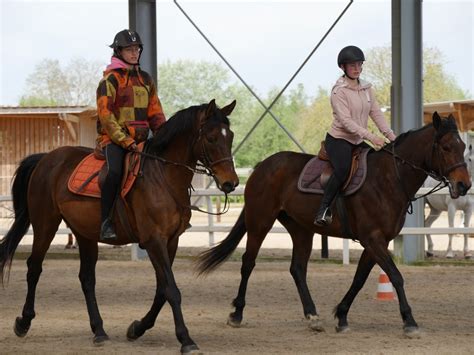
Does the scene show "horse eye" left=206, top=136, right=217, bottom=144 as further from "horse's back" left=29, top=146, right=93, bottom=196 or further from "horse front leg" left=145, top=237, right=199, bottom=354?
"horse's back" left=29, top=146, right=93, bottom=196

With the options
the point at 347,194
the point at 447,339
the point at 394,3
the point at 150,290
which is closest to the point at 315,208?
the point at 347,194

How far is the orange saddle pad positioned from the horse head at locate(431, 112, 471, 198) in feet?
8.84

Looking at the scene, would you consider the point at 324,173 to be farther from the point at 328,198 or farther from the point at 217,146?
the point at 217,146

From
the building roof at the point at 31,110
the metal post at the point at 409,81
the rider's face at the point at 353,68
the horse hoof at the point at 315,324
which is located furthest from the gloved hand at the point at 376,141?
the building roof at the point at 31,110

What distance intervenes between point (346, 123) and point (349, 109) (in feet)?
0.73

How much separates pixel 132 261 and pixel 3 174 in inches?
605

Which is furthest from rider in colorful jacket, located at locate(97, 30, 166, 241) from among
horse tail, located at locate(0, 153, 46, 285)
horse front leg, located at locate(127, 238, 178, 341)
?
horse tail, located at locate(0, 153, 46, 285)

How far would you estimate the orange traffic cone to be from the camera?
10711 millimetres

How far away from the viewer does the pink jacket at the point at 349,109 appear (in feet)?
28.7

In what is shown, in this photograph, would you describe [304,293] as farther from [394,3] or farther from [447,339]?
[394,3]

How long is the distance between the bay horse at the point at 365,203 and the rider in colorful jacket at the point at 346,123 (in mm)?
183

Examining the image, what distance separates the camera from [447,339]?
26.4 ft

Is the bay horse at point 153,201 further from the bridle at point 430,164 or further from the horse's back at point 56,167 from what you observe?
the bridle at point 430,164

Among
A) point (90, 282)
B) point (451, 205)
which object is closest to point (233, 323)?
point (90, 282)
